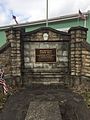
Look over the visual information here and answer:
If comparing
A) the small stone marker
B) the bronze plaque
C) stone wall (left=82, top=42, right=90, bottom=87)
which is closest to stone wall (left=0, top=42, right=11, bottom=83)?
the bronze plaque

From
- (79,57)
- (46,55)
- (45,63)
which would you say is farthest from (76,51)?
(45,63)

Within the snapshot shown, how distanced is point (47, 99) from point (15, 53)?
359 centimetres

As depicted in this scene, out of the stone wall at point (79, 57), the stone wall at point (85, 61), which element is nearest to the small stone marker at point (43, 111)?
the stone wall at point (85, 61)

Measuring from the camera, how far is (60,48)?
11.9 metres

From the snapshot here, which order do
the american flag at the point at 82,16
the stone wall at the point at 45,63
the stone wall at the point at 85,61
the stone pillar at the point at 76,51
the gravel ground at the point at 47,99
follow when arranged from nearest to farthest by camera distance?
the gravel ground at the point at 47,99, the stone wall at the point at 85,61, the stone pillar at the point at 76,51, the stone wall at the point at 45,63, the american flag at the point at 82,16

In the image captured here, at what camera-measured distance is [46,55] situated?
1191 centimetres

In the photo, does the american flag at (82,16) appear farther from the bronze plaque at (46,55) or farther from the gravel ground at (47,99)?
the gravel ground at (47,99)

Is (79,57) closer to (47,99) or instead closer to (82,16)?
(47,99)

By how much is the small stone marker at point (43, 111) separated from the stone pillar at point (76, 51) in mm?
3237

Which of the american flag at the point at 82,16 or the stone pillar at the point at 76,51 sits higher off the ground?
the american flag at the point at 82,16

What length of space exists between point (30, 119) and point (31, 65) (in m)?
5.32

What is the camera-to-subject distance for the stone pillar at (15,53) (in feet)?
38.1

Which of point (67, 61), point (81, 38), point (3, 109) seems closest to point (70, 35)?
point (81, 38)

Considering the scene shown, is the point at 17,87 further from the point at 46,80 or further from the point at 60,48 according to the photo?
the point at 60,48
